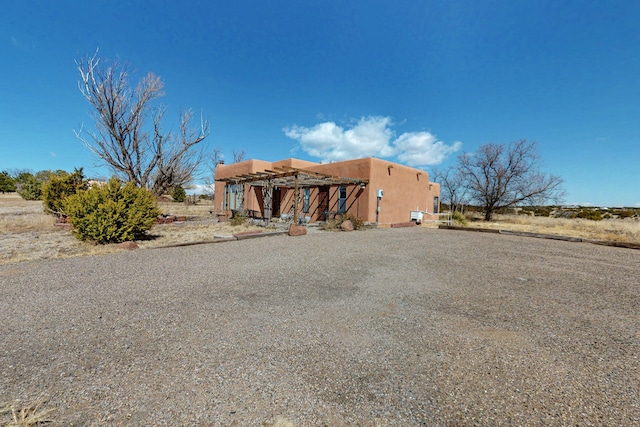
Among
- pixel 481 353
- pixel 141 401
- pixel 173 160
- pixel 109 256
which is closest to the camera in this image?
pixel 141 401

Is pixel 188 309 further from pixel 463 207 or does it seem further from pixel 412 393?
pixel 463 207

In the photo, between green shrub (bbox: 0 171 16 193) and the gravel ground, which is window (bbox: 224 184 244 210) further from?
green shrub (bbox: 0 171 16 193)

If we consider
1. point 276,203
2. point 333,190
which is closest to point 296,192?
point 333,190

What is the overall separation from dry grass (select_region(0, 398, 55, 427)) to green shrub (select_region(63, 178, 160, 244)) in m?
6.70

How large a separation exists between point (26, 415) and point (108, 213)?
700 cm

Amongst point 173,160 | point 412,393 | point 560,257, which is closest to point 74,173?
point 173,160

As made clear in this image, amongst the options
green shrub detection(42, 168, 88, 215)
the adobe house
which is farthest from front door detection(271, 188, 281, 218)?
green shrub detection(42, 168, 88, 215)

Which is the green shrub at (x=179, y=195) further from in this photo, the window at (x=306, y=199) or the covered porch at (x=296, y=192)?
the window at (x=306, y=199)

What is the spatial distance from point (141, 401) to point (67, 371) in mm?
806

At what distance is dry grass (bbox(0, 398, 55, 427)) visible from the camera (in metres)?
1.42

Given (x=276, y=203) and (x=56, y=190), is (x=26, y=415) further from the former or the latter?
(x=276, y=203)

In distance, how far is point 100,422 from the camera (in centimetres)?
149

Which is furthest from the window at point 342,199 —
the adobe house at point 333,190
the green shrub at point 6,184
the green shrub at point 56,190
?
the green shrub at point 6,184

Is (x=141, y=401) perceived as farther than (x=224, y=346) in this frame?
No
